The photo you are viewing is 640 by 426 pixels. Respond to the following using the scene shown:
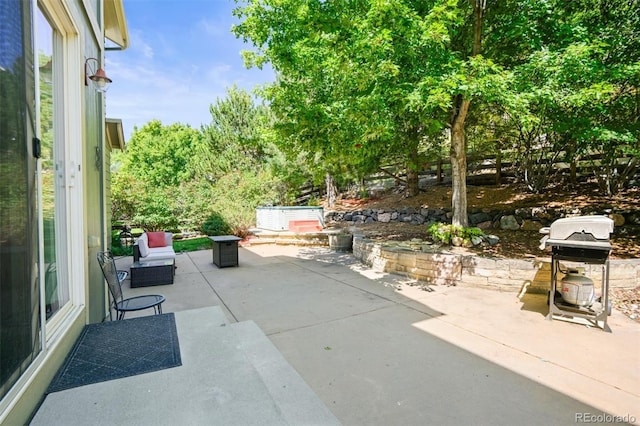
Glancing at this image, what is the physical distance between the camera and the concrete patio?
5.96ft

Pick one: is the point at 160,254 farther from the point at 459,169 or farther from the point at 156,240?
the point at 459,169

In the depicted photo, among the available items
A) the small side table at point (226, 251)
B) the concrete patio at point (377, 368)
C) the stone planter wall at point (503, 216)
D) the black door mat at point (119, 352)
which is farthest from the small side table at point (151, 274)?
the stone planter wall at point (503, 216)

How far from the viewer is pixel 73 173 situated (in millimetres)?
2693

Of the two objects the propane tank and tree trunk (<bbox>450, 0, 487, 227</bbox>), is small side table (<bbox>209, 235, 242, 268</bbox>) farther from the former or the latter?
the propane tank

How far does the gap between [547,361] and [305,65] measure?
Result: 548 centimetres

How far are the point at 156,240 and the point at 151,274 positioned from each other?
183 centimetres

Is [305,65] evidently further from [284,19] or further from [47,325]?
[47,325]

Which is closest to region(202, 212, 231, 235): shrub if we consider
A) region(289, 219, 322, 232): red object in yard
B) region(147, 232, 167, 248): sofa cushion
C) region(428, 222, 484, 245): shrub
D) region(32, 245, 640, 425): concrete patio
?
region(289, 219, 322, 232): red object in yard

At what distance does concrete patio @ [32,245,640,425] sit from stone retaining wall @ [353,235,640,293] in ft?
0.79

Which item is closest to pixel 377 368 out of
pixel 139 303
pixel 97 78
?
pixel 139 303

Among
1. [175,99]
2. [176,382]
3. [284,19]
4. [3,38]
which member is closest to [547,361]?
[176,382]

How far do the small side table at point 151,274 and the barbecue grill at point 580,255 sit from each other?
580 centimetres

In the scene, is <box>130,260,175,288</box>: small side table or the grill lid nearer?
the grill lid

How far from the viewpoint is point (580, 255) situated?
384cm
